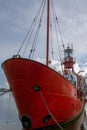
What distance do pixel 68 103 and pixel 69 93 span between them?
2.20 ft

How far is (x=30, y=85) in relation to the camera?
14.5m

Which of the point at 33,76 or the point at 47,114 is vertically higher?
the point at 33,76

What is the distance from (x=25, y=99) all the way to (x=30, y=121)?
4.18 feet

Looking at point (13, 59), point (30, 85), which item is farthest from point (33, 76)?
point (13, 59)

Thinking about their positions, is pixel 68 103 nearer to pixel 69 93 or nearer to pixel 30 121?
pixel 69 93

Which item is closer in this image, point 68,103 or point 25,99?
point 25,99

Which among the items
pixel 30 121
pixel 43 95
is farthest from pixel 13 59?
pixel 30 121

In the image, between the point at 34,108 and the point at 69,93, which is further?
the point at 69,93

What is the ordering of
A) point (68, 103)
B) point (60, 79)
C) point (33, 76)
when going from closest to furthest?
point (33, 76), point (60, 79), point (68, 103)

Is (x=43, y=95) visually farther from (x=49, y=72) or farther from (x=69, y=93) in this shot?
(x=69, y=93)

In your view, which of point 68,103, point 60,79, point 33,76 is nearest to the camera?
point 33,76

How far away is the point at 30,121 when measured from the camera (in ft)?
48.6

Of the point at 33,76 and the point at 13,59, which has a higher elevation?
the point at 13,59

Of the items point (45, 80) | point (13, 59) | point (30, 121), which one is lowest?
point (30, 121)
